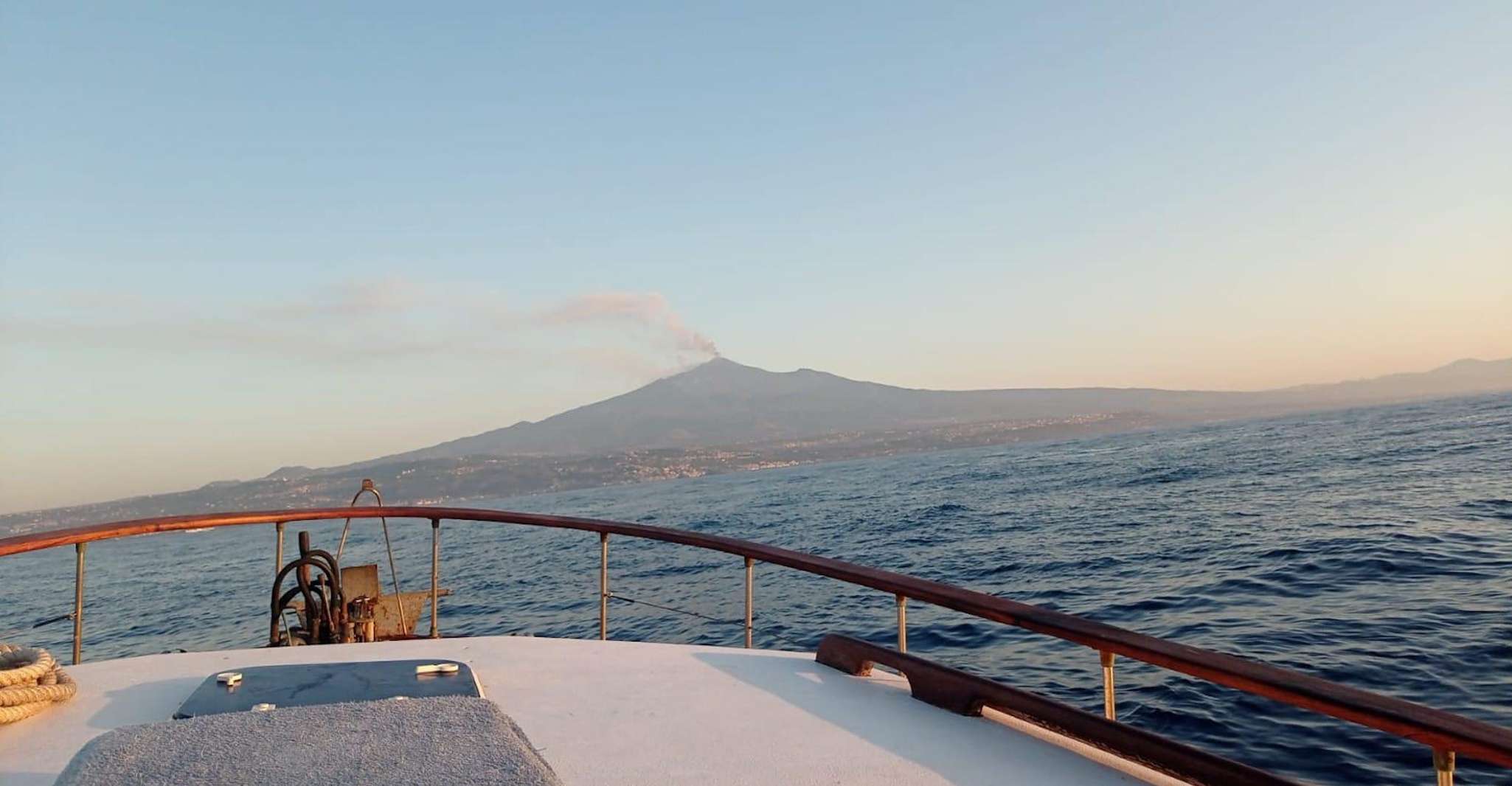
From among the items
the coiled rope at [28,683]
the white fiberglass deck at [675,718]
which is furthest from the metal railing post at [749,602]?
the coiled rope at [28,683]

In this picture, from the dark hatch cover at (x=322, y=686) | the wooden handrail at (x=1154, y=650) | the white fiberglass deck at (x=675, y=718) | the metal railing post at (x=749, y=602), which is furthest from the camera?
the metal railing post at (x=749, y=602)

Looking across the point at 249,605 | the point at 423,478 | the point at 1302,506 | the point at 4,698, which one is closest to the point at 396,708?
the point at 4,698

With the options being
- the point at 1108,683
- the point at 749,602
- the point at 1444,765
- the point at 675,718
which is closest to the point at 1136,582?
the point at 749,602

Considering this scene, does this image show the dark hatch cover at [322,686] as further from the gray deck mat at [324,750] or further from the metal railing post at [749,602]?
the metal railing post at [749,602]

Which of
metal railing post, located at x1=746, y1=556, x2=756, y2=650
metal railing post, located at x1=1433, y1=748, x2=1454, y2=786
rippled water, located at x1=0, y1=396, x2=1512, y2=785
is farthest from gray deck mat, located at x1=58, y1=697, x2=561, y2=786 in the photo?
rippled water, located at x1=0, y1=396, x2=1512, y2=785

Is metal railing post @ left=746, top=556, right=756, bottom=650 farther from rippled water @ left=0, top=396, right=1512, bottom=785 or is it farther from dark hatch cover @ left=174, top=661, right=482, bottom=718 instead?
rippled water @ left=0, top=396, right=1512, bottom=785

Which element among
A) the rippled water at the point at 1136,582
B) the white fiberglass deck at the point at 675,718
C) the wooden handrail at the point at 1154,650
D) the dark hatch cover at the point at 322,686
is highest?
the wooden handrail at the point at 1154,650

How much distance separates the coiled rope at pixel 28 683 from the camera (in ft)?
6.94

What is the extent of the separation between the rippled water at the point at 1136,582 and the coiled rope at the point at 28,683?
5809 mm

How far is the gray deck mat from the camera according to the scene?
55.4 inches

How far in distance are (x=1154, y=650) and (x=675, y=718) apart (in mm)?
1171

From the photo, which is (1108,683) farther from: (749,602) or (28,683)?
(28,683)

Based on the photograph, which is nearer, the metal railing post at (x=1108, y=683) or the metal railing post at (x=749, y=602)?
the metal railing post at (x=1108, y=683)

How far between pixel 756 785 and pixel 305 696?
3.76ft
